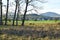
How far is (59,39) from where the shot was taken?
37.8 feet

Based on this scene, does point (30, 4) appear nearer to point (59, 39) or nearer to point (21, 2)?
point (21, 2)

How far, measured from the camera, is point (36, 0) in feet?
129

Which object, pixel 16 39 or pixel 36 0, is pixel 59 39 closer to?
pixel 16 39

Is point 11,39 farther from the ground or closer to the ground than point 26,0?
closer to the ground

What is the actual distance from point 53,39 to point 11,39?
2354mm

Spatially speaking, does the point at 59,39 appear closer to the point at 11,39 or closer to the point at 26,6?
the point at 11,39

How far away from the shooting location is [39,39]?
11438 millimetres

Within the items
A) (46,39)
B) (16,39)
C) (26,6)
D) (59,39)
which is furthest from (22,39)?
(26,6)

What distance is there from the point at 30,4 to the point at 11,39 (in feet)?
90.7

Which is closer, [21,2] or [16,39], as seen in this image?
[16,39]

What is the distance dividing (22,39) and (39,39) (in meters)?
0.95

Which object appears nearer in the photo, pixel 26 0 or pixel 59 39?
pixel 59 39

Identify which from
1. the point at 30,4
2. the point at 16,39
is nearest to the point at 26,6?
the point at 30,4

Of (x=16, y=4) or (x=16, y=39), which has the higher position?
(x=16, y=4)
